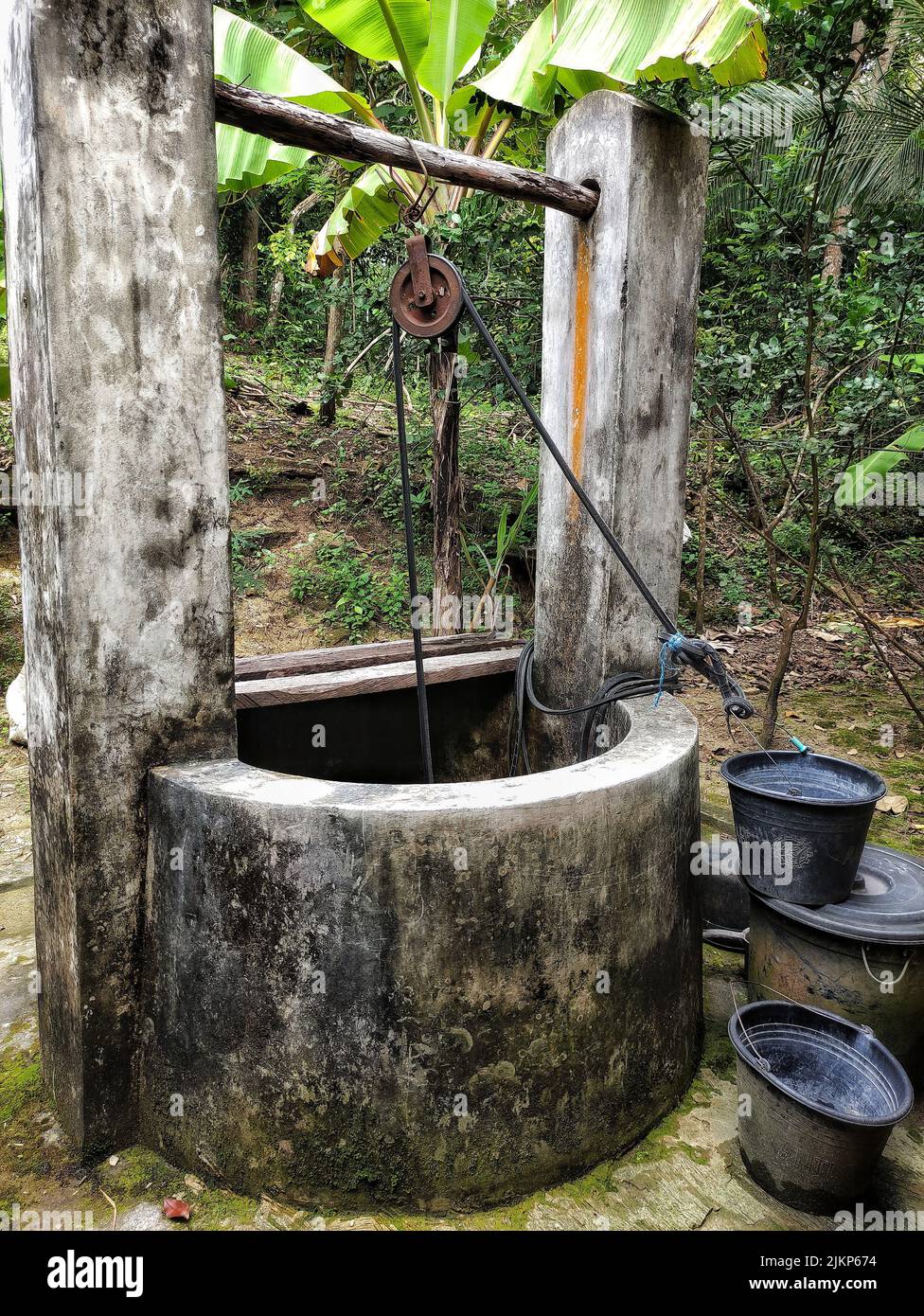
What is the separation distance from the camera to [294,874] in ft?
7.64

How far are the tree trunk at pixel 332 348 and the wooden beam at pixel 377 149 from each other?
4.51 metres

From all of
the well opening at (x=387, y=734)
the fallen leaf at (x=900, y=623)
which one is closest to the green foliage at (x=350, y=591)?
the well opening at (x=387, y=734)

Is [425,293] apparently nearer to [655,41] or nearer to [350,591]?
[655,41]

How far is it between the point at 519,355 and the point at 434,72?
1986mm

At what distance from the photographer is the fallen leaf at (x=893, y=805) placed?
514cm

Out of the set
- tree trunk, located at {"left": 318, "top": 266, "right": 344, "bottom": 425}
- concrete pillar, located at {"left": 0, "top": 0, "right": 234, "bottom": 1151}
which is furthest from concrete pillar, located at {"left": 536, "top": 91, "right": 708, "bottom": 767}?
tree trunk, located at {"left": 318, "top": 266, "right": 344, "bottom": 425}

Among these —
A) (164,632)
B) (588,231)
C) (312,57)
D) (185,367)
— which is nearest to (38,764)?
(164,632)

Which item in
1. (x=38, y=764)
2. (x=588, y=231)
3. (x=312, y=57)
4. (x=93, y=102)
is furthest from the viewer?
(x=312, y=57)

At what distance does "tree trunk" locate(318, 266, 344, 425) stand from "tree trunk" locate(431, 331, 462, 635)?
2410 millimetres

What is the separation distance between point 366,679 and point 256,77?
3371mm

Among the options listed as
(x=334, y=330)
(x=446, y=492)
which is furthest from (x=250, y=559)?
(x=446, y=492)

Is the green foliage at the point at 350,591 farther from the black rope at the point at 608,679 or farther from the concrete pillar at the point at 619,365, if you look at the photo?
the concrete pillar at the point at 619,365

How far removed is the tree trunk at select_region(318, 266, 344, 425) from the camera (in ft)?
25.6
